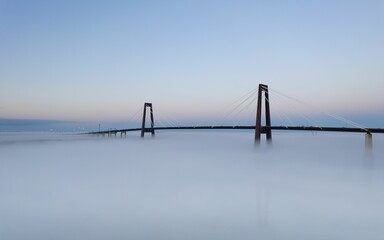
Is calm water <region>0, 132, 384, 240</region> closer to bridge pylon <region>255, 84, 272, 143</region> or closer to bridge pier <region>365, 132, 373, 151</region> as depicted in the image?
bridge pier <region>365, 132, 373, 151</region>

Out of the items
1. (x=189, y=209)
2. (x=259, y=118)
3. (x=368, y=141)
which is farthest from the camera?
(x=259, y=118)

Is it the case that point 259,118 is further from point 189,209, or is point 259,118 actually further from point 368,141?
point 189,209

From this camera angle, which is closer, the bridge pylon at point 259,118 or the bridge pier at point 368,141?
the bridge pier at point 368,141

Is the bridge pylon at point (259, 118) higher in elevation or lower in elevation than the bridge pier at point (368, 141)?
higher

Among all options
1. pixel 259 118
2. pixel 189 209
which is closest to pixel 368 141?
pixel 259 118

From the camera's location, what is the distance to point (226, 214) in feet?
21.8

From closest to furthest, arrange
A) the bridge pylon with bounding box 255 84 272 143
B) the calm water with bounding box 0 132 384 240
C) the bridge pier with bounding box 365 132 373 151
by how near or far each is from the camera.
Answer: the calm water with bounding box 0 132 384 240, the bridge pier with bounding box 365 132 373 151, the bridge pylon with bounding box 255 84 272 143

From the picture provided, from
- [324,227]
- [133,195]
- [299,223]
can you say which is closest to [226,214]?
[299,223]

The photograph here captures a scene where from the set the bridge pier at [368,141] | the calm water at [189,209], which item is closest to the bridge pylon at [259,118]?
the bridge pier at [368,141]

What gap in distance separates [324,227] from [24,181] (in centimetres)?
1073

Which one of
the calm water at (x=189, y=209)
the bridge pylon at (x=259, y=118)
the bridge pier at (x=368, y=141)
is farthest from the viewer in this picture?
the bridge pylon at (x=259, y=118)

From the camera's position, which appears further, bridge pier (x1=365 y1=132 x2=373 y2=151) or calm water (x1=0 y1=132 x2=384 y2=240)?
bridge pier (x1=365 y1=132 x2=373 y2=151)

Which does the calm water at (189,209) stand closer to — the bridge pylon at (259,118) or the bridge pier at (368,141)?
the bridge pier at (368,141)

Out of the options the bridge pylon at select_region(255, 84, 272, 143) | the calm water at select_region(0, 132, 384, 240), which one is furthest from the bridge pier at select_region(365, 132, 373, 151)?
the calm water at select_region(0, 132, 384, 240)
